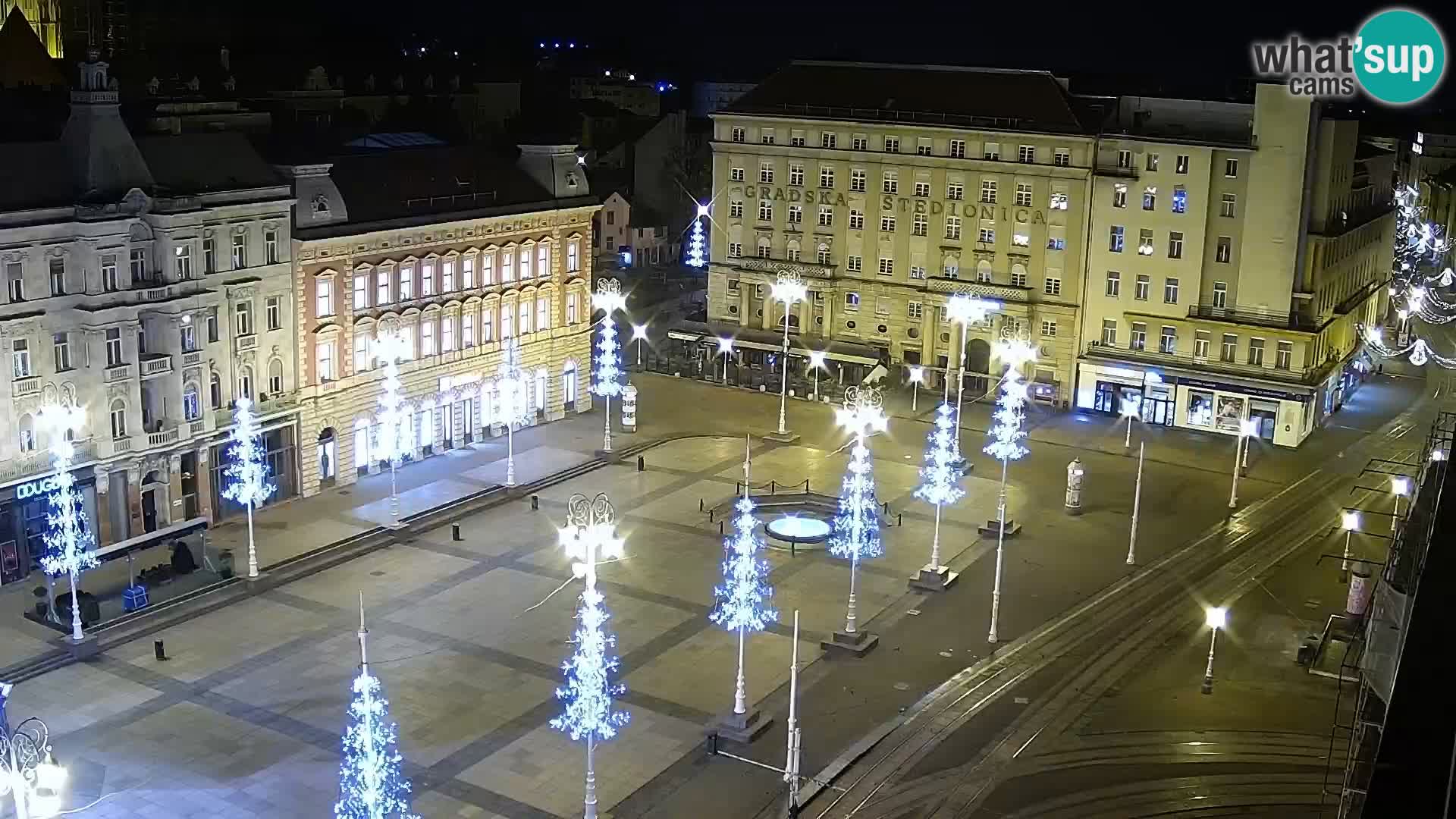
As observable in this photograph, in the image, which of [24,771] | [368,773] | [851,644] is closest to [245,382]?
[851,644]

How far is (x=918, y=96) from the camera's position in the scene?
9306 centimetres

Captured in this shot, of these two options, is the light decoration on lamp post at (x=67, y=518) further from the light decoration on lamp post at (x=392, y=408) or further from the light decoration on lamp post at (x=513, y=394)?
the light decoration on lamp post at (x=513, y=394)

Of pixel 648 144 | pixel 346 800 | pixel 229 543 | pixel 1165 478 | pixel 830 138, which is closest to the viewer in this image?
pixel 346 800

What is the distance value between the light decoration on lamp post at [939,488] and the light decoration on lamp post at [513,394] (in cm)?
2032

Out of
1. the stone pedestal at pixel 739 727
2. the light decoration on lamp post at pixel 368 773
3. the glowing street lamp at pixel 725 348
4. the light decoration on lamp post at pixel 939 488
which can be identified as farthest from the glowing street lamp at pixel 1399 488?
the glowing street lamp at pixel 725 348

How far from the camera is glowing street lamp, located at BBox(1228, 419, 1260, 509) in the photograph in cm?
6945

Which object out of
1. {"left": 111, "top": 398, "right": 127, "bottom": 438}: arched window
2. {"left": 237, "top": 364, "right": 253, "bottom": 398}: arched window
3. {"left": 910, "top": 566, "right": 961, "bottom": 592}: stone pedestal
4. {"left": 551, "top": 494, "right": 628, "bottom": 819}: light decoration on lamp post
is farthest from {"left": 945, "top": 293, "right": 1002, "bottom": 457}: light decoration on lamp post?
{"left": 551, "top": 494, "right": 628, "bottom": 819}: light decoration on lamp post

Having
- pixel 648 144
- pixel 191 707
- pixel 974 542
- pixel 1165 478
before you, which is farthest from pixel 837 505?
pixel 648 144

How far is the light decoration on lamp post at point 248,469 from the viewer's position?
57.1 metres

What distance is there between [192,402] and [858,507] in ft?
94.5

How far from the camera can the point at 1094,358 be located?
286ft

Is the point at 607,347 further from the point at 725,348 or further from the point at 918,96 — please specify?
the point at 918,96

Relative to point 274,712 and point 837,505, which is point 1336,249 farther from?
point 274,712

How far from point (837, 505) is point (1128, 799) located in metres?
27.1
